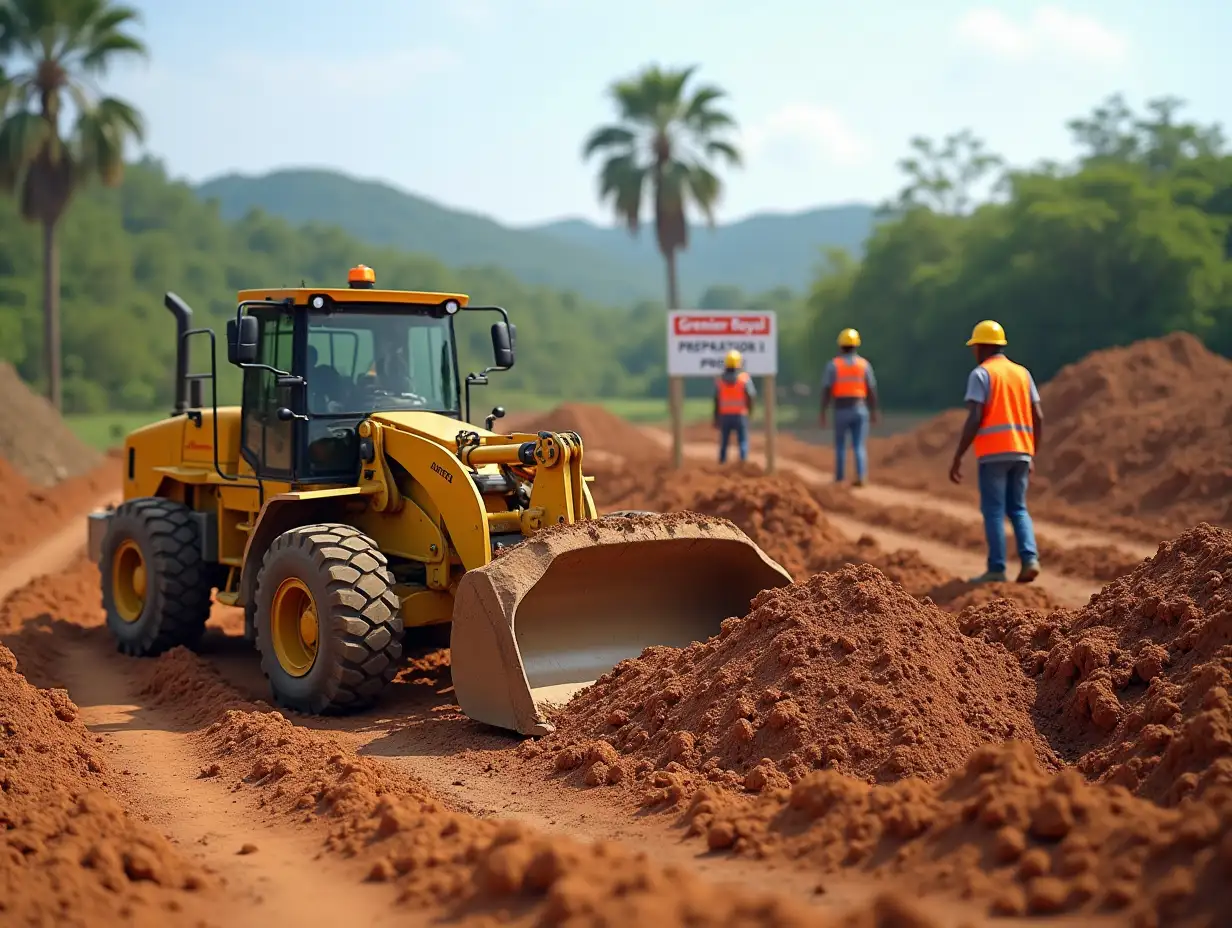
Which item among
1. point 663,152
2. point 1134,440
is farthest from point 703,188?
point 1134,440

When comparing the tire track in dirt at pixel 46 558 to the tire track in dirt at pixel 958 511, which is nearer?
the tire track in dirt at pixel 46 558

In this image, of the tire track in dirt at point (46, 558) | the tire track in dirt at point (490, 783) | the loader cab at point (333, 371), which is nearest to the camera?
the tire track in dirt at point (490, 783)

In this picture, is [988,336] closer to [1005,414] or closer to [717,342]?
[1005,414]

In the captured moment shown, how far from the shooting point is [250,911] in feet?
14.9

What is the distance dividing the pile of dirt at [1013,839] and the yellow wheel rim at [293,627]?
3419mm

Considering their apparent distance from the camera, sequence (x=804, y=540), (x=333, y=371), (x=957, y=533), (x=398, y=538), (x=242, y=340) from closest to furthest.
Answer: (x=242, y=340) < (x=398, y=538) < (x=333, y=371) < (x=804, y=540) < (x=957, y=533)

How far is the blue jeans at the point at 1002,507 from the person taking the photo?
1055 centimetres

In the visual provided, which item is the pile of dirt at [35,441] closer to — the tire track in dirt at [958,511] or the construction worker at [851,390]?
the tire track in dirt at [958,511]

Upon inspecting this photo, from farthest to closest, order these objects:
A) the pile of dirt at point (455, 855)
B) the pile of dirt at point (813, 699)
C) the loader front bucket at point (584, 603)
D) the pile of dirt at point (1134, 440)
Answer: the pile of dirt at point (1134, 440) → the loader front bucket at point (584, 603) → the pile of dirt at point (813, 699) → the pile of dirt at point (455, 855)

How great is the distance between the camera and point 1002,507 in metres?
10.6

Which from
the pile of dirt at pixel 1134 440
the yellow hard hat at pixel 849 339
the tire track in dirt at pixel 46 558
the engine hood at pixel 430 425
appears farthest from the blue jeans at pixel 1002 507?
the tire track in dirt at pixel 46 558

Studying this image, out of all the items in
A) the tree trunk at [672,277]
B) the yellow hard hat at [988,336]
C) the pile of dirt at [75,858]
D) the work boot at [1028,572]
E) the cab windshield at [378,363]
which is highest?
the tree trunk at [672,277]

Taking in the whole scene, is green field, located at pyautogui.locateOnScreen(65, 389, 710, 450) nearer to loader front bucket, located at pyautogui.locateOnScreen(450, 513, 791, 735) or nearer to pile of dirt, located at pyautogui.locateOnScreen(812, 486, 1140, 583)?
pile of dirt, located at pyautogui.locateOnScreen(812, 486, 1140, 583)

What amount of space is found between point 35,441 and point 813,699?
22468mm
